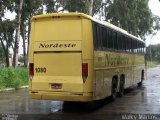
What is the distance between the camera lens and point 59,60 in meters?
13.4

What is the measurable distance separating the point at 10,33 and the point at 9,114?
23.4 m

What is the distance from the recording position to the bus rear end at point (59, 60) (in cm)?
1312

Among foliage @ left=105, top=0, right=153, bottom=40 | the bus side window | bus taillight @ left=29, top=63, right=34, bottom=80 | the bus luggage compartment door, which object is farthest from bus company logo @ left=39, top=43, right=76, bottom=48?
foliage @ left=105, top=0, right=153, bottom=40

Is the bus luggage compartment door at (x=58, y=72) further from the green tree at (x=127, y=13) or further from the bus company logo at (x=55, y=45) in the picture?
the green tree at (x=127, y=13)

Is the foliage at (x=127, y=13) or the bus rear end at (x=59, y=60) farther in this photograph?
the foliage at (x=127, y=13)

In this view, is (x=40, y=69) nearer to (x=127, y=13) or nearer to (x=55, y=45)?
(x=55, y=45)

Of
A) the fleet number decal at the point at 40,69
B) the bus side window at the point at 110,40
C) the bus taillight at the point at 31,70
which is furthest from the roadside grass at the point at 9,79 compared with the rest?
the fleet number decal at the point at 40,69

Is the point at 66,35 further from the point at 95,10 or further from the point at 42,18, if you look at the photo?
the point at 95,10

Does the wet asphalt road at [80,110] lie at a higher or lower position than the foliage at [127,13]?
lower

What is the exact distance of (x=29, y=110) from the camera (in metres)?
14.1

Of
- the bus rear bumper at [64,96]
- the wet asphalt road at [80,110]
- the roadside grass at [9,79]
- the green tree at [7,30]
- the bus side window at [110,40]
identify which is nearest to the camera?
the wet asphalt road at [80,110]

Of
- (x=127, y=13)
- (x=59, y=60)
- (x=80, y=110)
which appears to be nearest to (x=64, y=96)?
(x=59, y=60)

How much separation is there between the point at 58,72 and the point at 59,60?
15.5 inches

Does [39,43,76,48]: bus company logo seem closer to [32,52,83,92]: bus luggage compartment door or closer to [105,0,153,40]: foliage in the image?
[32,52,83,92]: bus luggage compartment door
